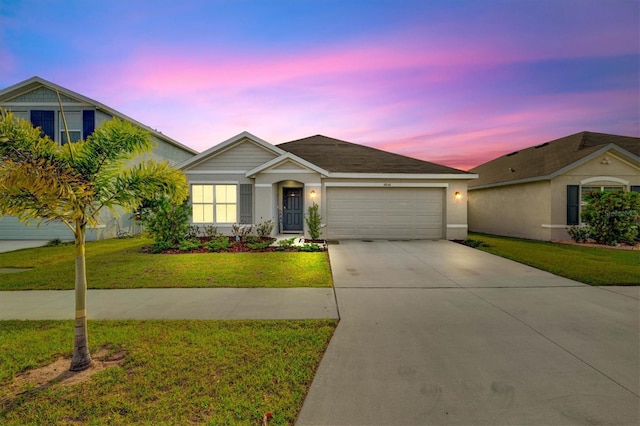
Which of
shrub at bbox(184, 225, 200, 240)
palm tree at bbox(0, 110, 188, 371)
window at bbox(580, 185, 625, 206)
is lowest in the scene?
shrub at bbox(184, 225, 200, 240)

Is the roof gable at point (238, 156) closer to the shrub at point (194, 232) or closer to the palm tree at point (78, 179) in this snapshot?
the shrub at point (194, 232)

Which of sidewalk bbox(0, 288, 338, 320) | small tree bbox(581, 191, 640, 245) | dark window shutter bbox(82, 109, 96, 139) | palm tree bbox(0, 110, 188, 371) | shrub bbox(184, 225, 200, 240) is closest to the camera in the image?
palm tree bbox(0, 110, 188, 371)

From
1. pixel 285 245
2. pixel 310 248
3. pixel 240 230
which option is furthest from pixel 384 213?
pixel 240 230

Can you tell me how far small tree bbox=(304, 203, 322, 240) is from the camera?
1220cm

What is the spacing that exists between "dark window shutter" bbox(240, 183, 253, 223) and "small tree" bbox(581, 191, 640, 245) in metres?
14.9

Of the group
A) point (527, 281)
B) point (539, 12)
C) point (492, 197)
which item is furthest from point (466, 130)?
point (527, 281)

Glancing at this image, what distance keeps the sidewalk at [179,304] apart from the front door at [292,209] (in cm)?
845

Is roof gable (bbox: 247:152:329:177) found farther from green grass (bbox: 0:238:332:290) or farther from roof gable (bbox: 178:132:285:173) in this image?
green grass (bbox: 0:238:332:290)

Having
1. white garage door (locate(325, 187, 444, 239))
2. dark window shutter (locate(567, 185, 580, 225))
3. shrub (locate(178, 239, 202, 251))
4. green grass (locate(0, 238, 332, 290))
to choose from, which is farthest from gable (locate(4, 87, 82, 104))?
dark window shutter (locate(567, 185, 580, 225))

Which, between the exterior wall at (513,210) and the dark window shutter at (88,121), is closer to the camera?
the dark window shutter at (88,121)

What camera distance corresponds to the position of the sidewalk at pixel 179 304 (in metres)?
4.57

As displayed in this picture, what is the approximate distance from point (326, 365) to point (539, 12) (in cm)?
1339

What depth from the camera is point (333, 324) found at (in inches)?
165

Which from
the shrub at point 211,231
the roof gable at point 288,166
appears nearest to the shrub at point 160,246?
the shrub at point 211,231
